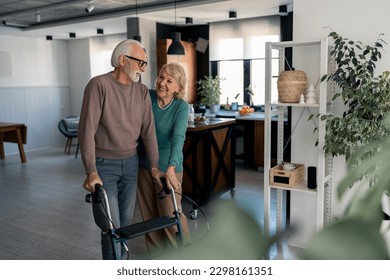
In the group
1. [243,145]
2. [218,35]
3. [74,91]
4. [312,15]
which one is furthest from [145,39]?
[312,15]

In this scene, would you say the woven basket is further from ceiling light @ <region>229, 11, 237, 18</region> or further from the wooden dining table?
the wooden dining table

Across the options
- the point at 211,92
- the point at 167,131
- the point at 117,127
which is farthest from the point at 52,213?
the point at 211,92

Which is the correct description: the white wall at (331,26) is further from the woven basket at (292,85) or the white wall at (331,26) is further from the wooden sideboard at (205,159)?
the wooden sideboard at (205,159)

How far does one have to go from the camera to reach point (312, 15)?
3.34 m

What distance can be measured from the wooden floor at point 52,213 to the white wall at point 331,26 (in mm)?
637

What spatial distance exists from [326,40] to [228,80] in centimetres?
525

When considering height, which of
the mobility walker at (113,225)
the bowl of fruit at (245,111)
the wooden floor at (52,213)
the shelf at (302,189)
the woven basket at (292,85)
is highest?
the woven basket at (292,85)

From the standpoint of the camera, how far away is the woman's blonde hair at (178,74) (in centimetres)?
274

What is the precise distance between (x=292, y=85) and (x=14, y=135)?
20.9 ft

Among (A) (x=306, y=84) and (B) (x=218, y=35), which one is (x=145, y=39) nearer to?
(B) (x=218, y=35)

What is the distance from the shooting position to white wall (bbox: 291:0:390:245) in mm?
3096

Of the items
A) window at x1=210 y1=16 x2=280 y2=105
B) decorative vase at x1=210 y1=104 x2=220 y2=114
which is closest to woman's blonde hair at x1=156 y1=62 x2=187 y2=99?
window at x1=210 y1=16 x2=280 y2=105

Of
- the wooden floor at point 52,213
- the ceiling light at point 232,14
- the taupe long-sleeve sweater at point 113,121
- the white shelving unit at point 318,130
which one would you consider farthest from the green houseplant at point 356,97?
the ceiling light at point 232,14

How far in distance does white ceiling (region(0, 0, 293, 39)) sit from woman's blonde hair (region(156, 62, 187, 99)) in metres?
3.47
